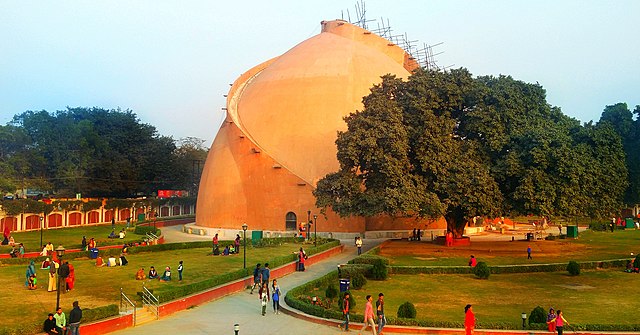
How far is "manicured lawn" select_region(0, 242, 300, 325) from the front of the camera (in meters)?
17.8

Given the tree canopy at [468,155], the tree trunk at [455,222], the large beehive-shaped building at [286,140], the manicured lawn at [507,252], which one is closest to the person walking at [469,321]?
the manicured lawn at [507,252]

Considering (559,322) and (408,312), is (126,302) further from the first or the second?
(559,322)

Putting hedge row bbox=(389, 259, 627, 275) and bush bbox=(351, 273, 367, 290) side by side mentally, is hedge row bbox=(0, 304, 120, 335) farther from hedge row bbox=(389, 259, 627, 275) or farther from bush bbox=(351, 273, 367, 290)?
hedge row bbox=(389, 259, 627, 275)

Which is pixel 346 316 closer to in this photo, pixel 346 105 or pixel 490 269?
pixel 490 269

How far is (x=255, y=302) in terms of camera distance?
20250mm

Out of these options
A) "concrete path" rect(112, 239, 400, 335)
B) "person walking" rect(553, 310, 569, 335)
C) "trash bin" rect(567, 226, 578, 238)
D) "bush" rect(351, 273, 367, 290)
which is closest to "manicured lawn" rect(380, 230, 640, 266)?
"trash bin" rect(567, 226, 578, 238)

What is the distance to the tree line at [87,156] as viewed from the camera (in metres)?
60.2

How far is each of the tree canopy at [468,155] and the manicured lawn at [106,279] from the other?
7542 mm

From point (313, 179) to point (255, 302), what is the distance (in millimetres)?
22986

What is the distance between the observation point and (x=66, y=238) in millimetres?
40531

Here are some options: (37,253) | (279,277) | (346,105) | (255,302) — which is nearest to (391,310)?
(255,302)

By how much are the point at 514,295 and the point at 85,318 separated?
51.3ft

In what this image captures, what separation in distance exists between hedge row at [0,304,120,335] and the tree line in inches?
1589

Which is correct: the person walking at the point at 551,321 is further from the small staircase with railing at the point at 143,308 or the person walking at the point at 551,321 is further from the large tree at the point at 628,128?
the large tree at the point at 628,128
